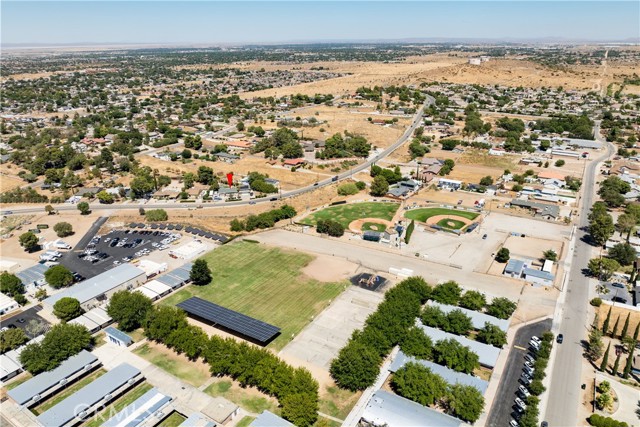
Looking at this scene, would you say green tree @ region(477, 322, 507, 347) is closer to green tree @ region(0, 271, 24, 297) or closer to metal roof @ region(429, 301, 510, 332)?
metal roof @ region(429, 301, 510, 332)

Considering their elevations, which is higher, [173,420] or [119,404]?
[119,404]

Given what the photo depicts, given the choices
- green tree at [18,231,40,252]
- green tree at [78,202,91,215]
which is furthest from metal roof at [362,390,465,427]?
green tree at [78,202,91,215]

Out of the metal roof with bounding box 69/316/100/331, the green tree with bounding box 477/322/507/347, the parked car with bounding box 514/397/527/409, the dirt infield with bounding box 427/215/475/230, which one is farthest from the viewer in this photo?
the dirt infield with bounding box 427/215/475/230

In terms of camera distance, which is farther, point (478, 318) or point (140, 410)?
point (478, 318)

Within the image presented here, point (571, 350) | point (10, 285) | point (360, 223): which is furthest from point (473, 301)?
point (10, 285)

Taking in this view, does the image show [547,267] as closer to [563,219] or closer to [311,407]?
[563,219]

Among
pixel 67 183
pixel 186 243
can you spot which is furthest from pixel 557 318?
pixel 67 183

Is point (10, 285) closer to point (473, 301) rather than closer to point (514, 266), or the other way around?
point (473, 301)
